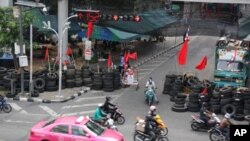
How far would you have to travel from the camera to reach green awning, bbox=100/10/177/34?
39.8 meters

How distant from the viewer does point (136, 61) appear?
1581 inches

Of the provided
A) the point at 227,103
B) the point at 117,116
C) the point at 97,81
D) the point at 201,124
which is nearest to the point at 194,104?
the point at 227,103

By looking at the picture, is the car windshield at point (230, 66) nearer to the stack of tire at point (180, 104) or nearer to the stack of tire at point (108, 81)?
the stack of tire at point (180, 104)

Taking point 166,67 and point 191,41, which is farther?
point 191,41

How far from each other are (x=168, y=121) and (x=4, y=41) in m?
12.6

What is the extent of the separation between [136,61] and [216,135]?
20.0m

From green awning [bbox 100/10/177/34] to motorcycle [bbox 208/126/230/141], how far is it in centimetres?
1982

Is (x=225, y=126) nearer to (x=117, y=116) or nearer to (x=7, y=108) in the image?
(x=117, y=116)

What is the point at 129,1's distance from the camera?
41906 millimetres

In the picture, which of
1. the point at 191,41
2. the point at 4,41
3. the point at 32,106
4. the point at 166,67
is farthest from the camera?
the point at 191,41

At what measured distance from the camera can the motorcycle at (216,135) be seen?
20.6 meters

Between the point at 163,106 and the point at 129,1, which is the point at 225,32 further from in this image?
the point at 163,106

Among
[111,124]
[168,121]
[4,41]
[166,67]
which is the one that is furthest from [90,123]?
[166,67]

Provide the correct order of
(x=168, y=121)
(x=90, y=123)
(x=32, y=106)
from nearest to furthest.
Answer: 1. (x=90, y=123)
2. (x=168, y=121)
3. (x=32, y=106)
